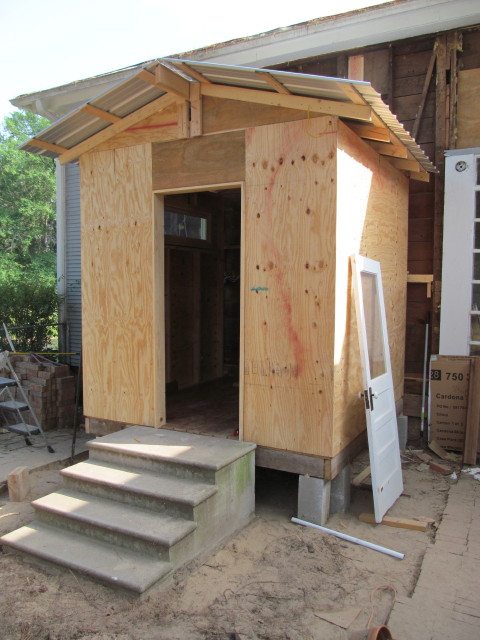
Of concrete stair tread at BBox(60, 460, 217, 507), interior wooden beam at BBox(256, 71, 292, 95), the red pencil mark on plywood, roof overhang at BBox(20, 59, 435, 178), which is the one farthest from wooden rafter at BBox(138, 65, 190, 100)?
concrete stair tread at BBox(60, 460, 217, 507)

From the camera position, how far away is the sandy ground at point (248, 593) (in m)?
2.73

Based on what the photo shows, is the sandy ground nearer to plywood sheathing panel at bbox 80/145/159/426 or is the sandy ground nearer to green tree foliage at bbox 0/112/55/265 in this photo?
plywood sheathing panel at bbox 80/145/159/426

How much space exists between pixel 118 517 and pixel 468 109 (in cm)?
555

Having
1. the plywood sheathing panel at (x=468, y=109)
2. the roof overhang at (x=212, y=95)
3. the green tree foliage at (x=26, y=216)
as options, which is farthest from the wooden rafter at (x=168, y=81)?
the green tree foliage at (x=26, y=216)

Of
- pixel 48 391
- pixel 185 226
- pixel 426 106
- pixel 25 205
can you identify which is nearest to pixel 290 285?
pixel 185 226

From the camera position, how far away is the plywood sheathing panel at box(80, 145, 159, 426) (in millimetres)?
4555

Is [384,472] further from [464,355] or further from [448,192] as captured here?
[448,192]

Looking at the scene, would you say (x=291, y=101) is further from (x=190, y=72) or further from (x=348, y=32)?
(x=348, y=32)

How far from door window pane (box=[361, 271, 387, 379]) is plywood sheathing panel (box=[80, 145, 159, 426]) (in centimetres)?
194

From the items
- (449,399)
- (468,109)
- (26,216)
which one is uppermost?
(26,216)

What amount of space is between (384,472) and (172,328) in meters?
3.58

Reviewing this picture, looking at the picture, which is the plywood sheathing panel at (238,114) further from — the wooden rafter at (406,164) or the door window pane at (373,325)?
the wooden rafter at (406,164)

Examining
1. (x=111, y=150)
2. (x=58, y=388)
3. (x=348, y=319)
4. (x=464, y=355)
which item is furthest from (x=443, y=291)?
(x=58, y=388)

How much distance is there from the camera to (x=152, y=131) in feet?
14.7
